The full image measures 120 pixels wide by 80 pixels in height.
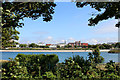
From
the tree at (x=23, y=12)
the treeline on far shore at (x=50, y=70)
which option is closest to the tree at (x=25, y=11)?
the tree at (x=23, y=12)

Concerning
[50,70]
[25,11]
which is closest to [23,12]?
[25,11]

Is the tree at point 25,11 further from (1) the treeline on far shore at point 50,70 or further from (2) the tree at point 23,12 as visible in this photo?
(1) the treeline on far shore at point 50,70

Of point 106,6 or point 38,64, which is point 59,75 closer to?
point 38,64

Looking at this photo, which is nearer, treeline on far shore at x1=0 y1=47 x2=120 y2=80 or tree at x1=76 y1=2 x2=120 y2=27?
treeline on far shore at x1=0 y1=47 x2=120 y2=80

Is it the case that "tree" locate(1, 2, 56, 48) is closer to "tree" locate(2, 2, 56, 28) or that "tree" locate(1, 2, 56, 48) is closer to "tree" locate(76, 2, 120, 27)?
"tree" locate(2, 2, 56, 28)

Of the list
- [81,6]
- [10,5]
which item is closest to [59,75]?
[10,5]

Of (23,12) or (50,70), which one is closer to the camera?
(50,70)

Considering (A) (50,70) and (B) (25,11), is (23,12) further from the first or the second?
(A) (50,70)

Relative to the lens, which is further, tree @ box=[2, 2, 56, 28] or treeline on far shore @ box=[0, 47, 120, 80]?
tree @ box=[2, 2, 56, 28]

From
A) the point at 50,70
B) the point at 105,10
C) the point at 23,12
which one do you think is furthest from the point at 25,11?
the point at 105,10

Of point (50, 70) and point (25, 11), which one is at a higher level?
point (25, 11)

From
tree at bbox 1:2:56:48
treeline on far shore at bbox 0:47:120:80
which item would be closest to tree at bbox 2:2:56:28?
tree at bbox 1:2:56:48

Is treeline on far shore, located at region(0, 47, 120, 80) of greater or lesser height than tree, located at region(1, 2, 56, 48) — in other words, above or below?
below

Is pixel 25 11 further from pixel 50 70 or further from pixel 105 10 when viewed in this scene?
pixel 105 10
